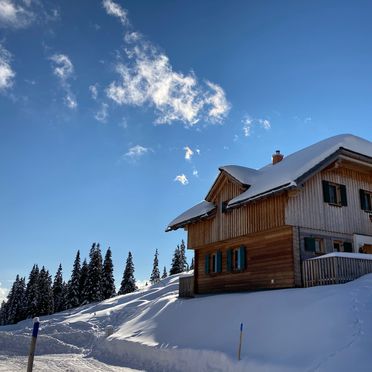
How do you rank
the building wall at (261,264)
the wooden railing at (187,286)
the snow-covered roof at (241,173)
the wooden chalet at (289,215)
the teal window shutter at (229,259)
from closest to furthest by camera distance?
Answer: 1. the wooden chalet at (289,215)
2. the building wall at (261,264)
3. the snow-covered roof at (241,173)
4. the teal window shutter at (229,259)
5. the wooden railing at (187,286)

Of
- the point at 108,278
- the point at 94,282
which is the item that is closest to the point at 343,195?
the point at 94,282

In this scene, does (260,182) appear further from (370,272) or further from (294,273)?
(370,272)

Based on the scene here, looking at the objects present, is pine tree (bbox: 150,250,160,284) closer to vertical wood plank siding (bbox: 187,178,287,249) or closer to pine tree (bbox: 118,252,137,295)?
pine tree (bbox: 118,252,137,295)

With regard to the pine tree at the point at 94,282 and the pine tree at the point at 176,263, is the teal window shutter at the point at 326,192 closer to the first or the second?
the pine tree at the point at 94,282

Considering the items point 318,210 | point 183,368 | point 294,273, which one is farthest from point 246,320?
point 318,210

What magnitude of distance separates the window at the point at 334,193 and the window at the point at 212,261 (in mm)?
7210

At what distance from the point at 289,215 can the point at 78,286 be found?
172 ft

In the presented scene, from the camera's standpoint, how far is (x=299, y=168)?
726 inches

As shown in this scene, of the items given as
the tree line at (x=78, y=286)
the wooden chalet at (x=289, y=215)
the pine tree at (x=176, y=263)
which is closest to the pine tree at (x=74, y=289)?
the tree line at (x=78, y=286)

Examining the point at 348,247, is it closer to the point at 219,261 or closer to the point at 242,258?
the point at 242,258

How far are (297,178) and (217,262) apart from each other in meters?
8.41

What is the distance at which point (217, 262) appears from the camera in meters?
23.7

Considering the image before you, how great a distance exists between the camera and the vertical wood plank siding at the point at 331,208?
1889 centimetres

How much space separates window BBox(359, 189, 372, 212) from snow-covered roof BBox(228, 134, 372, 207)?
2.12m
